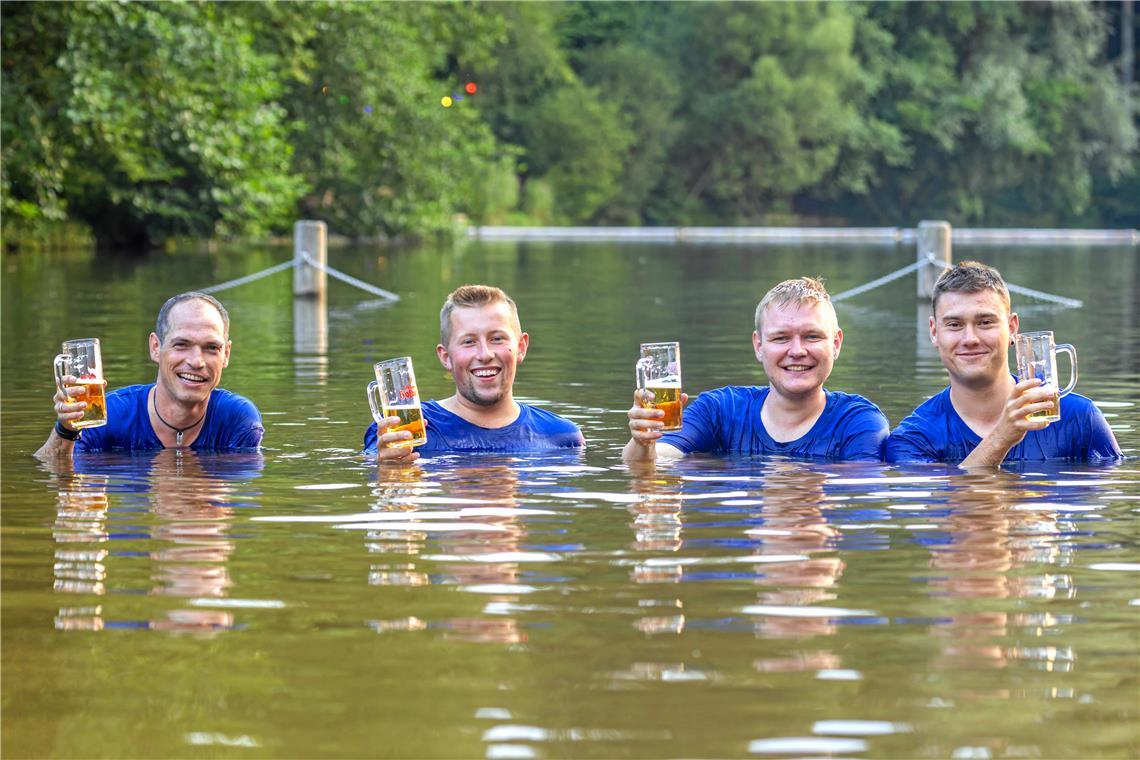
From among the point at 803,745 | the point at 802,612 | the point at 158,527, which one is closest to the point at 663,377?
the point at 158,527

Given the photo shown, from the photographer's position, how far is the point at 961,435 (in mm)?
10195

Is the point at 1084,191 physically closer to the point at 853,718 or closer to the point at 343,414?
the point at 343,414

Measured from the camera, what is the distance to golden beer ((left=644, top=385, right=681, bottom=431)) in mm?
9344

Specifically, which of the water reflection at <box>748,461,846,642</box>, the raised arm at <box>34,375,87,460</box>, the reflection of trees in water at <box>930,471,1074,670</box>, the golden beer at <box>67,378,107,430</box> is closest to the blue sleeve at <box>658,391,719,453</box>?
the water reflection at <box>748,461,846,642</box>

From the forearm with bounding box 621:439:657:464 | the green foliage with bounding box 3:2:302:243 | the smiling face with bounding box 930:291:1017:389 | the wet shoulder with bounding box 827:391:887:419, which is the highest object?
the green foliage with bounding box 3:2:302:243

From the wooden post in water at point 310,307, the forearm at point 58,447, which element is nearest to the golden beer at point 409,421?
the forearm at point 58,447

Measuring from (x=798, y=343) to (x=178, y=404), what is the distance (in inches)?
129

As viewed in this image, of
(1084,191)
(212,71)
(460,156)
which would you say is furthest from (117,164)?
(1084,191)

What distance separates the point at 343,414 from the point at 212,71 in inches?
850

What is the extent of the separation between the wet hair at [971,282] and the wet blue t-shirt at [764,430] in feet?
2.92

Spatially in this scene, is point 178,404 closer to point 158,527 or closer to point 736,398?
point 158,527

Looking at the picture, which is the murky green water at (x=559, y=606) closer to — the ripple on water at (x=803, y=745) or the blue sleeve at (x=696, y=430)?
the ripple on water at (x=803, y=745)

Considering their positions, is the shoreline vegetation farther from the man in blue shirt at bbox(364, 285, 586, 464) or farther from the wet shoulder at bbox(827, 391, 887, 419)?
the wet shoulder at bbox(827, 391, 887, 419)

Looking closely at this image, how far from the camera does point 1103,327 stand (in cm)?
2392
